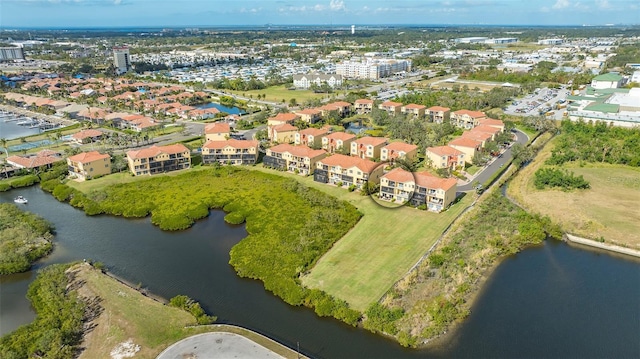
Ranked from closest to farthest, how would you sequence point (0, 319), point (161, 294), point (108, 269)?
point (0, 319)
point (161, 294)
point (108, 269)

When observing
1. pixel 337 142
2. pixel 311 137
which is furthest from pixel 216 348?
pixel 311 137

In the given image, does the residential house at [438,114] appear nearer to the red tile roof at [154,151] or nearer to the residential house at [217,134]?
the residential house at [217,134]

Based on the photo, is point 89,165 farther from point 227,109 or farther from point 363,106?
point 363,106

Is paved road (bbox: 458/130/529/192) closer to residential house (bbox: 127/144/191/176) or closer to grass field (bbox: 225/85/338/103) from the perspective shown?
residential house (bbox: 127/144/191/176)

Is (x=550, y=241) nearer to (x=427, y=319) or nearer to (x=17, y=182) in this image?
(x=427, y=319)

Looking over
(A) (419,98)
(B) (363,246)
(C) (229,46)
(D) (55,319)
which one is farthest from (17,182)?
(C) (229,46)

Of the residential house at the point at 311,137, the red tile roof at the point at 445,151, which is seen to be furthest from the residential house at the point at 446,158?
the residential house at the point at 311,137

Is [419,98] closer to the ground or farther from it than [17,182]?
farther from it
